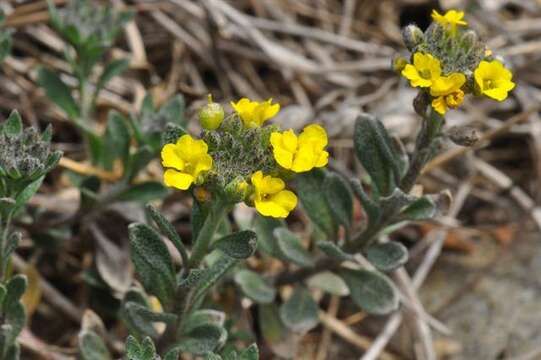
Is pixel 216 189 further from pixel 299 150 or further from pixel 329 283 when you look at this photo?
pixel 329 283

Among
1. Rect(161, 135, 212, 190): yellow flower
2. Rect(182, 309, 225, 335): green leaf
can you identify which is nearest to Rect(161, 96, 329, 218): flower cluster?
Rect(161, 135, 212, 190): yellow flower

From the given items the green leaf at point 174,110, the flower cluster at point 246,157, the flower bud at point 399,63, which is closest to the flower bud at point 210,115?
the flower cluster at point 246,157

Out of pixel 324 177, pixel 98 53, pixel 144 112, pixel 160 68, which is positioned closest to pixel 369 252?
pixel 324 177

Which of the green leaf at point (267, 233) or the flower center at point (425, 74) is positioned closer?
the flower center at point (425, 74)

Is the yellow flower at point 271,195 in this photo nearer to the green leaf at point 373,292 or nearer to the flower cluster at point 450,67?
the flower cluster at point 450,67

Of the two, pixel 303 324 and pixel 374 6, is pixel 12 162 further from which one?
pixel 374 6

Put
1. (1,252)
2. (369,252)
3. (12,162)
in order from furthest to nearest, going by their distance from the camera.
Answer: (369,252) < (1,252) < (12,162)
